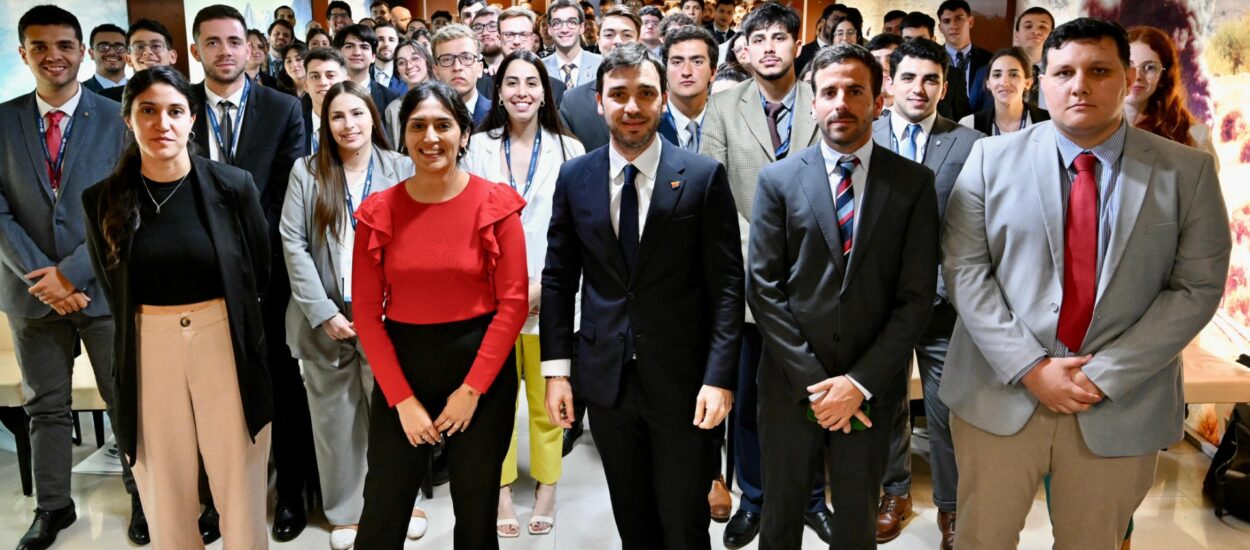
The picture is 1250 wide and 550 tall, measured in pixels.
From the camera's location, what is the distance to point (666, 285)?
101 inches

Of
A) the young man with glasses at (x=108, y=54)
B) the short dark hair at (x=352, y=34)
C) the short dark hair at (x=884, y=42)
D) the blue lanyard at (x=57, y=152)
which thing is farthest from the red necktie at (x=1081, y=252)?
the young man with glasses at (x=108, y=54)

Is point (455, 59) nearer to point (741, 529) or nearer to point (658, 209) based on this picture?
point (658, 209)

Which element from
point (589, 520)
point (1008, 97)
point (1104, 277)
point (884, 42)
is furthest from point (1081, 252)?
point (884, 42)

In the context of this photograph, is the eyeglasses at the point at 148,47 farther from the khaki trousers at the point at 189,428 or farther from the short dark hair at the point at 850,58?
the short dark hair at the point at 850,58

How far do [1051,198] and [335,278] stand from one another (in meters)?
2.49

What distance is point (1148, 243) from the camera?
2.38m

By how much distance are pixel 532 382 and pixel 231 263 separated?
1.23 meters

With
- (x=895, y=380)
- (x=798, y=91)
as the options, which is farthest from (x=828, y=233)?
(x=798, y=91)

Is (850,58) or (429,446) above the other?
(850,58)

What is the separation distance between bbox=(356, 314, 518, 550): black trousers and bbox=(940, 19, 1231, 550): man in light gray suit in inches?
55.9

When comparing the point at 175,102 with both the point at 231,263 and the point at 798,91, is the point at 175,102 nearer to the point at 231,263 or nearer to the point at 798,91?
the point at 231,263

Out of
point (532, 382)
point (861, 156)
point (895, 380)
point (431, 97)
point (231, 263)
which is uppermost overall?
point (431, 97)

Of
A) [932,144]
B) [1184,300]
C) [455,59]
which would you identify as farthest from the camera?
[455,59]

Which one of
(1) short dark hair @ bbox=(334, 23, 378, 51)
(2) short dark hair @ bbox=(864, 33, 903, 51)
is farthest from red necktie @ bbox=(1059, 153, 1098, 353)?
(1) short dark hair @ bbox=(334, 23, 378, 51)
